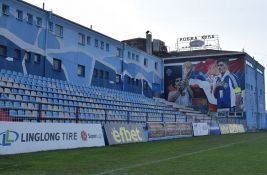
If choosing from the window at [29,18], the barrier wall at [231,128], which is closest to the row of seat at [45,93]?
the window at [29,18]

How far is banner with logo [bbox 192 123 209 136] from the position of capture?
4161 centimetres

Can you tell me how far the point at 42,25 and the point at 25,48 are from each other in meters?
3.30

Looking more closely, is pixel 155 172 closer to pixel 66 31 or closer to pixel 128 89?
pixel 66 31

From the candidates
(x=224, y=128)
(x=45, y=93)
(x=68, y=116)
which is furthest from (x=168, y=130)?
(x=224, y=128)

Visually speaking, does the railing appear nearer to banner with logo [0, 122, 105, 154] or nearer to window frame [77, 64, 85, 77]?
banner with logo [0, 122, 105, 154]

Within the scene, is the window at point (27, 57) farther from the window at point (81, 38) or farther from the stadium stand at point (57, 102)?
the window at point (81, 38)

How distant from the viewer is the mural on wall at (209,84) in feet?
191

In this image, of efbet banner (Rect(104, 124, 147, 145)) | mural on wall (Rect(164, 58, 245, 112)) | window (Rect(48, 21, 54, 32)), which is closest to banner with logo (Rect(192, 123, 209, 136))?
efbet banner (Rect(104, 124, 147, 145))

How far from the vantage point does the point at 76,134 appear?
840 inches

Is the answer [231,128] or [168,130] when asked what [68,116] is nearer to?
[168,130]

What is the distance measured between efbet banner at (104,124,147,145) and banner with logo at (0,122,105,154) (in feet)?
2.97

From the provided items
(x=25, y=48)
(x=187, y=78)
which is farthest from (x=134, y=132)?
(x=187, y=78)

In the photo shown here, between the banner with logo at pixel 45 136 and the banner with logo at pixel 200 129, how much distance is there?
19515 millimetres

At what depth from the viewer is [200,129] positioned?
4297 cm
